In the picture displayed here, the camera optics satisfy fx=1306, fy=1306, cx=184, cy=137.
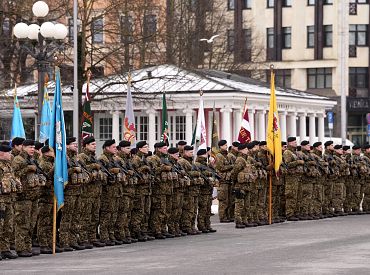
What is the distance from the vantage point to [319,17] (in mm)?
80500

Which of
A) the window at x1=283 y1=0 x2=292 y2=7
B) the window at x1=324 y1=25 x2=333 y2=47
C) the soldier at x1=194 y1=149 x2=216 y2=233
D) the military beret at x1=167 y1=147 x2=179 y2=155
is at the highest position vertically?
the window at x1=283 y1=0 x2=292 y2=7

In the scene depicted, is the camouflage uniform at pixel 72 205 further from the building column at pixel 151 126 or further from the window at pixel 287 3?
the window at pixel 287 3

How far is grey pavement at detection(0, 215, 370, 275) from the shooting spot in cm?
1767

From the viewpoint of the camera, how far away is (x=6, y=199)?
794 inches

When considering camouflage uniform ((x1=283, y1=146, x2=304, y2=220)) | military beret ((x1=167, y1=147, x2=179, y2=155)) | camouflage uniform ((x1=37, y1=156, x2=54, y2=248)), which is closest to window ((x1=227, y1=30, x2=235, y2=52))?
camouflage uniform ((x1=283, y1=146, x2=304, y2=220))

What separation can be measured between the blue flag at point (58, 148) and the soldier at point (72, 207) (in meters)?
0.34

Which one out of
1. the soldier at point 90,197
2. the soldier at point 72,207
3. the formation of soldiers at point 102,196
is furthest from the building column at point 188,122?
the soldier at point 72,207

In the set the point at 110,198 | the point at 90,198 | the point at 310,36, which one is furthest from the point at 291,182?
the point at 310,36

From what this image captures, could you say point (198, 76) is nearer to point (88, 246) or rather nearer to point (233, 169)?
point (233, 169)

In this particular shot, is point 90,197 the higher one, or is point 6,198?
point 6,198

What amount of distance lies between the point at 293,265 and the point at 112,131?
27.9m

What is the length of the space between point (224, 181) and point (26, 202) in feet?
28.8

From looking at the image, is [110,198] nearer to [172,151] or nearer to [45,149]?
[45,149]

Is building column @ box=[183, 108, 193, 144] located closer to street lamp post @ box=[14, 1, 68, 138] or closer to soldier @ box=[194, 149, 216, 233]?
street lamp post @ box=[14, 1, 68, 138]
